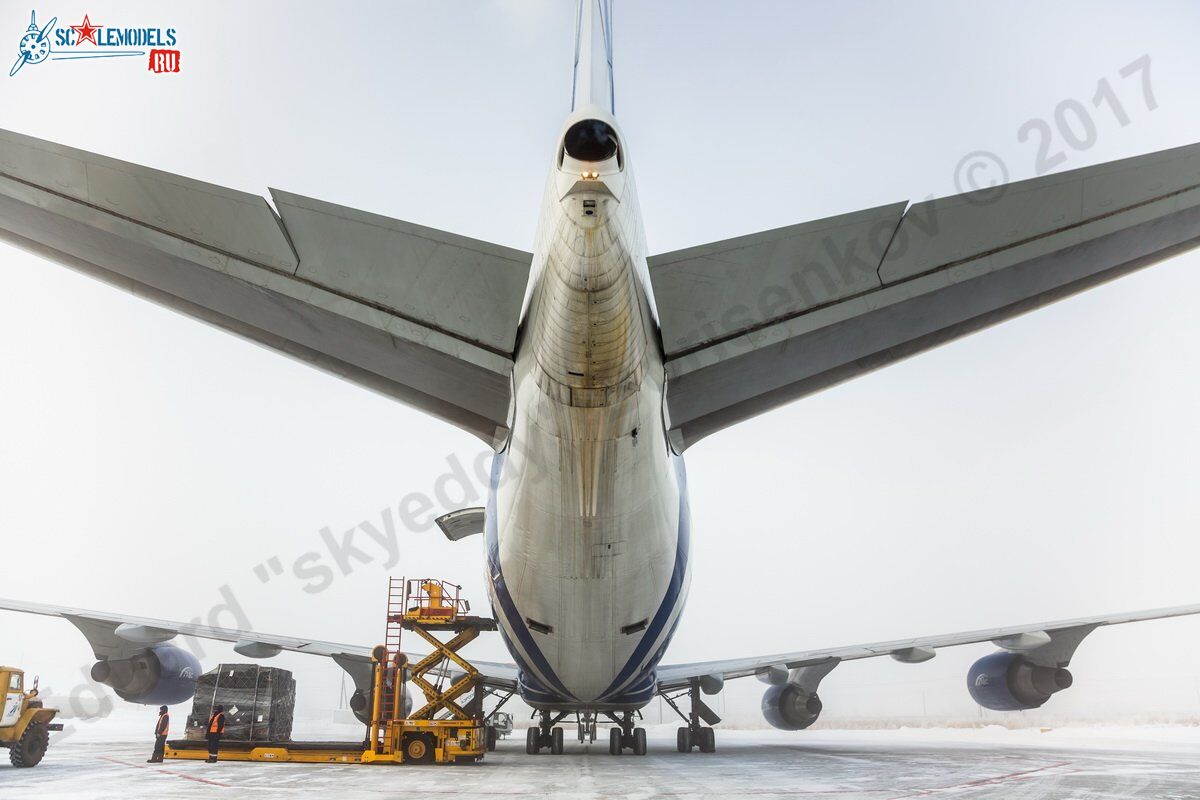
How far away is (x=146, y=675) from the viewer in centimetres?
1209

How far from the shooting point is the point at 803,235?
15.9 ft

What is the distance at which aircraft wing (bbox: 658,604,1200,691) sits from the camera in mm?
11781

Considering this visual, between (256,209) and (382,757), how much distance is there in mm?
9912

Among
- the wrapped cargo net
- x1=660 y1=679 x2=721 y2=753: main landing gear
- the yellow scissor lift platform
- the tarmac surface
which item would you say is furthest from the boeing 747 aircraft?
x1=660 y1=679 x2=721 y2=753: main landing gear

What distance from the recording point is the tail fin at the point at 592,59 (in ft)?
15.5

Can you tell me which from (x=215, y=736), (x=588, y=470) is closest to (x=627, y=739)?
(x=215, y=736)

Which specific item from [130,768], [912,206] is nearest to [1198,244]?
[912,206]

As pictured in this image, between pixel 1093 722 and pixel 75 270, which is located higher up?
pixel 75 270

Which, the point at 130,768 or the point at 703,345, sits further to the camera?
the point at 130,768

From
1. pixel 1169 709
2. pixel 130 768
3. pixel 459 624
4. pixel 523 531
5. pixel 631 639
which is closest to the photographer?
pixel 523 531

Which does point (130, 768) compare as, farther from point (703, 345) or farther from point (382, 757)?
point (703, 345)

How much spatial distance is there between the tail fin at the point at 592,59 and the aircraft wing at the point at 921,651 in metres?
11.7

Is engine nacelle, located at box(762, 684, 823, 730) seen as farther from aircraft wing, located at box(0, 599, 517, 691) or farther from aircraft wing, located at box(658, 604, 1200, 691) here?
aircraft wing, located at box(0, 599, 517, 691)

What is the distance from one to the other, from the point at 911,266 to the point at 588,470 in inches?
117
